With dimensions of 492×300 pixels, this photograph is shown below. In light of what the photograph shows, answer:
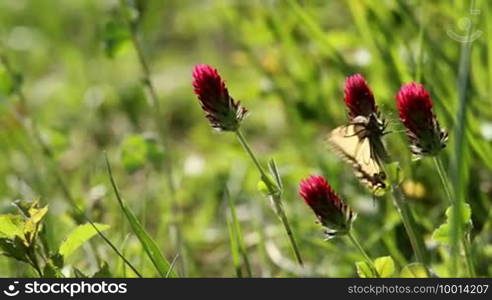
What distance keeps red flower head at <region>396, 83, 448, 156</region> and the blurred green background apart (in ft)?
0.37

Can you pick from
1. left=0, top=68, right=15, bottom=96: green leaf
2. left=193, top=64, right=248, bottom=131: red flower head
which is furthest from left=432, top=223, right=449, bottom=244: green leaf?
left=0, top=68, right=15, bottom=96: green leaf

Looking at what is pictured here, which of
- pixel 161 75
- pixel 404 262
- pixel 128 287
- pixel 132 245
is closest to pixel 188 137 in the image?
pixel 161 75

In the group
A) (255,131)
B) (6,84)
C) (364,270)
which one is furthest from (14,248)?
(255,131)

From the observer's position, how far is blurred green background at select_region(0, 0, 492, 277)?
2.02 meters

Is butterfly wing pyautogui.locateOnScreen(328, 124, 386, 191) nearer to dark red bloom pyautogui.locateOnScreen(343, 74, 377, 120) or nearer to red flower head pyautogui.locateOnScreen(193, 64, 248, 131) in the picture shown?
dark red bloom pyautogui.locateOnScreen(343, 74, 377, 120)

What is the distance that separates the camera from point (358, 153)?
1.41m

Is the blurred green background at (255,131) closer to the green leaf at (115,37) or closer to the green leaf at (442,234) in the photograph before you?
the green leaf at (115,37)

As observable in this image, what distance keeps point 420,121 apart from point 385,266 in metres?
0.26

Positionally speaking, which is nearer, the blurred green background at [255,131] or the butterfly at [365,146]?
the butterfly at [365,146]

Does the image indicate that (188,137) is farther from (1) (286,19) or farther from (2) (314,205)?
(2) (314,205)

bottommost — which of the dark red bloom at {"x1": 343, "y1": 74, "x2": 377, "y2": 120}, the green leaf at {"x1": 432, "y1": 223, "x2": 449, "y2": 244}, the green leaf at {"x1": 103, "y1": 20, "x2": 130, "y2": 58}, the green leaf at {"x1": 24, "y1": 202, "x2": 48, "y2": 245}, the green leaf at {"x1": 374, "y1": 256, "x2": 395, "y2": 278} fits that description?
the green leaf at {"x1": 374, "y1": 256, "x2": 395, "y2": 278}

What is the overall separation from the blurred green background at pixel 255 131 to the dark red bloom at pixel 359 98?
14 cm

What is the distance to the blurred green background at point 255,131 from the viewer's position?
202 centimetres

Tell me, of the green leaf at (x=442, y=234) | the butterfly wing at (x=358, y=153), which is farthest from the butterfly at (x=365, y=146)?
the green leaf at (x=442, y=234)
